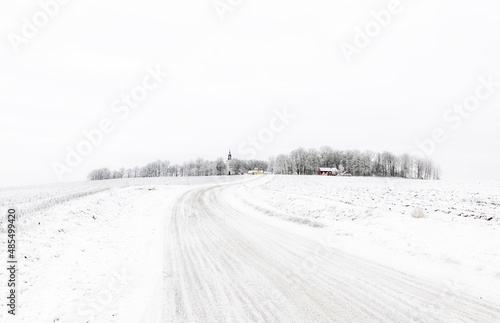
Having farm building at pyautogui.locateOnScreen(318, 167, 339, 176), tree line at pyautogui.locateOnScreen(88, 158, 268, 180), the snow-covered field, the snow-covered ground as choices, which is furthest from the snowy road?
tree line at pyautogui.locateOnScreen(88, 158, 268, 180)

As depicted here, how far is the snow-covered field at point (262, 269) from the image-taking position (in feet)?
15.4

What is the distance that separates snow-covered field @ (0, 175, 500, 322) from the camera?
469 centimetres

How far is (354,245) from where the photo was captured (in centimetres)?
900

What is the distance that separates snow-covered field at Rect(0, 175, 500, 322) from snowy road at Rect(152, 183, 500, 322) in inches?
1.1

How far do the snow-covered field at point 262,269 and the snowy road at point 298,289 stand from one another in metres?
0.03

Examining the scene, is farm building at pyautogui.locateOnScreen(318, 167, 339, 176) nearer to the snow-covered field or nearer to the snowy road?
the snow-covered field

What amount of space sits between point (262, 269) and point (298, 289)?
57.5 inches

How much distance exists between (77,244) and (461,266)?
12.0 meters

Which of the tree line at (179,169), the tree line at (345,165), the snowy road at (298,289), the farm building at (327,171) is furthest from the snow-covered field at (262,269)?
the tree line at (179,169)

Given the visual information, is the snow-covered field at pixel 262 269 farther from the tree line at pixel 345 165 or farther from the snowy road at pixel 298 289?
the tree line at pixel 345 165

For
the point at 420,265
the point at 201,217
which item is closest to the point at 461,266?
the point at 420,265

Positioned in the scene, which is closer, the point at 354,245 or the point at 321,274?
the point at 321,274

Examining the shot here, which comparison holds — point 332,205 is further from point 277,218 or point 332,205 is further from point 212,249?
point 212,249

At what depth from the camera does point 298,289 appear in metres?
5.46
